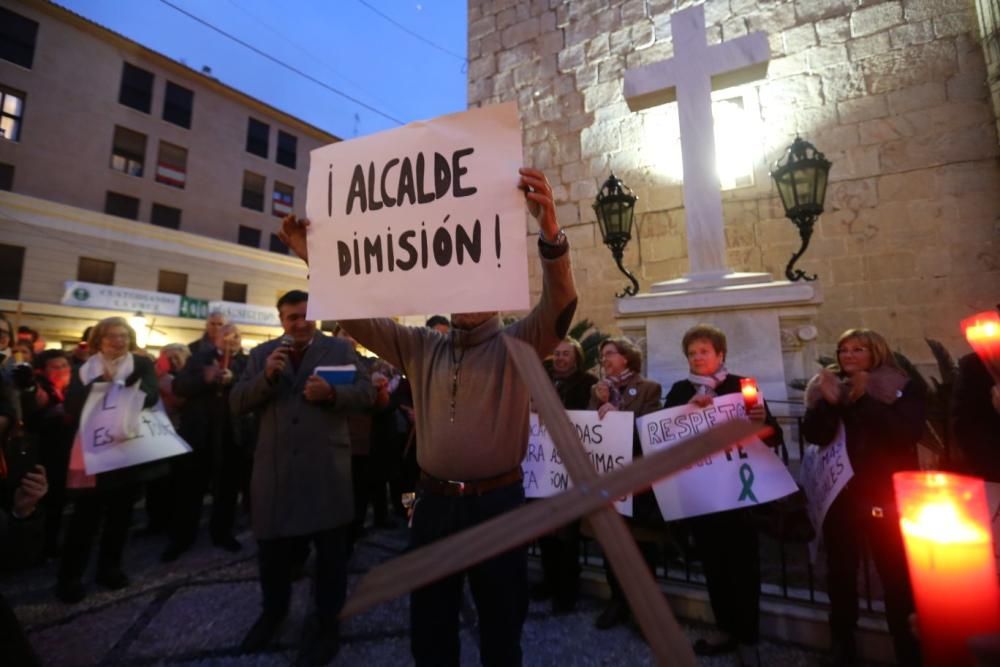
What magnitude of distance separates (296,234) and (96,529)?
321 cm

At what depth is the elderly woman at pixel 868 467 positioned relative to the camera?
7.49 feet

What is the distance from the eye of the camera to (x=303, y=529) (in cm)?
259

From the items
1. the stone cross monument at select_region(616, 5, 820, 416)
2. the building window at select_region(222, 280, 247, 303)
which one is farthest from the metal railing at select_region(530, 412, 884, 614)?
the building window at select_region(222, 280, 247, 303)

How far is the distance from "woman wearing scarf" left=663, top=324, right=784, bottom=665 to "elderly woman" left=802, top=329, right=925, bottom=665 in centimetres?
32

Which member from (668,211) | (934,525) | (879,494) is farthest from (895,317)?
(934,525)

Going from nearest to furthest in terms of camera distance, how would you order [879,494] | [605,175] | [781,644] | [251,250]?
[879,494]
[781,644]
[605,175]
[251,250]

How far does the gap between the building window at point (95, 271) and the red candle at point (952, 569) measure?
83.2 ft

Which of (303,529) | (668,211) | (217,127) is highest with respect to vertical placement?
(217,127)

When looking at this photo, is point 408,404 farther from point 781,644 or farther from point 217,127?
point 217,127

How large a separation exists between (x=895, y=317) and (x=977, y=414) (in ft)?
13.7

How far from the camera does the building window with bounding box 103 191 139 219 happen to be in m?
21.0

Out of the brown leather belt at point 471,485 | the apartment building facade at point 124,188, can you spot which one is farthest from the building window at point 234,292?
the brown leather belt at point 471,485

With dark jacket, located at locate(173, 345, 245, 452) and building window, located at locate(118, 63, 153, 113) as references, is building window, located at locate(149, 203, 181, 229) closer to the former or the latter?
building window, located at locate(118, 63, 153, 113)

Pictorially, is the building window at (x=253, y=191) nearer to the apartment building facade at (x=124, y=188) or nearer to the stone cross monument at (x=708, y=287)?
the apartment building facade at (x=124, y=188)
